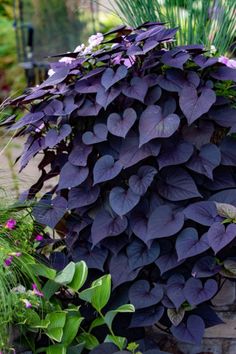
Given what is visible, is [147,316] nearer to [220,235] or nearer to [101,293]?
[101,293]

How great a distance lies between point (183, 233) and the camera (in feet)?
7.13

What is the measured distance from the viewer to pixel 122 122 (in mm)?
2189

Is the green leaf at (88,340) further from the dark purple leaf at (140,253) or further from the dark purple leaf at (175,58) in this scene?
the dark purple leaf at (175,58)

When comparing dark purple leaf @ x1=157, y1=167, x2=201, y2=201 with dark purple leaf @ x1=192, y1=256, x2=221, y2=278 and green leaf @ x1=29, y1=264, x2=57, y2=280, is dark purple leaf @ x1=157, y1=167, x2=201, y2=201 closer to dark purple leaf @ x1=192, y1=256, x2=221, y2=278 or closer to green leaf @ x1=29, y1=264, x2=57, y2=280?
dark purple leaf @ x1=192, y1=256, x2=221, y2=278

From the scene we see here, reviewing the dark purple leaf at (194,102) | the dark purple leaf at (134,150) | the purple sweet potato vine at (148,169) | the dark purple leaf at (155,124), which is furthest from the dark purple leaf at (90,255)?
the dark purple leaf at (194,102)

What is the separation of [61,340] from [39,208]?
1.49 ft

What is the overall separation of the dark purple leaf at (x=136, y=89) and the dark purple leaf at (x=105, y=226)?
392 mm

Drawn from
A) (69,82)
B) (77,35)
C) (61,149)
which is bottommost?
(77,35)

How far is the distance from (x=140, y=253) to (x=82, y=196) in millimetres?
267

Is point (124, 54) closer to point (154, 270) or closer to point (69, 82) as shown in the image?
point (69, 82)

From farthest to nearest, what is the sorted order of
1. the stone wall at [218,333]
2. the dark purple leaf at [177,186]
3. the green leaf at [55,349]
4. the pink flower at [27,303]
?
1. the stone wall at [218,333]
2. the dark purple leaf at [177,186]
3. the green leaf at [55,349]
4. the pink flower at [27,303]

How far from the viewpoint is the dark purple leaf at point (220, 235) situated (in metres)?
2.04

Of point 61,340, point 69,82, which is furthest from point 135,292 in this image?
point 69,82

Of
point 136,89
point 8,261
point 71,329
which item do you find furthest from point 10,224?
point 136,89
